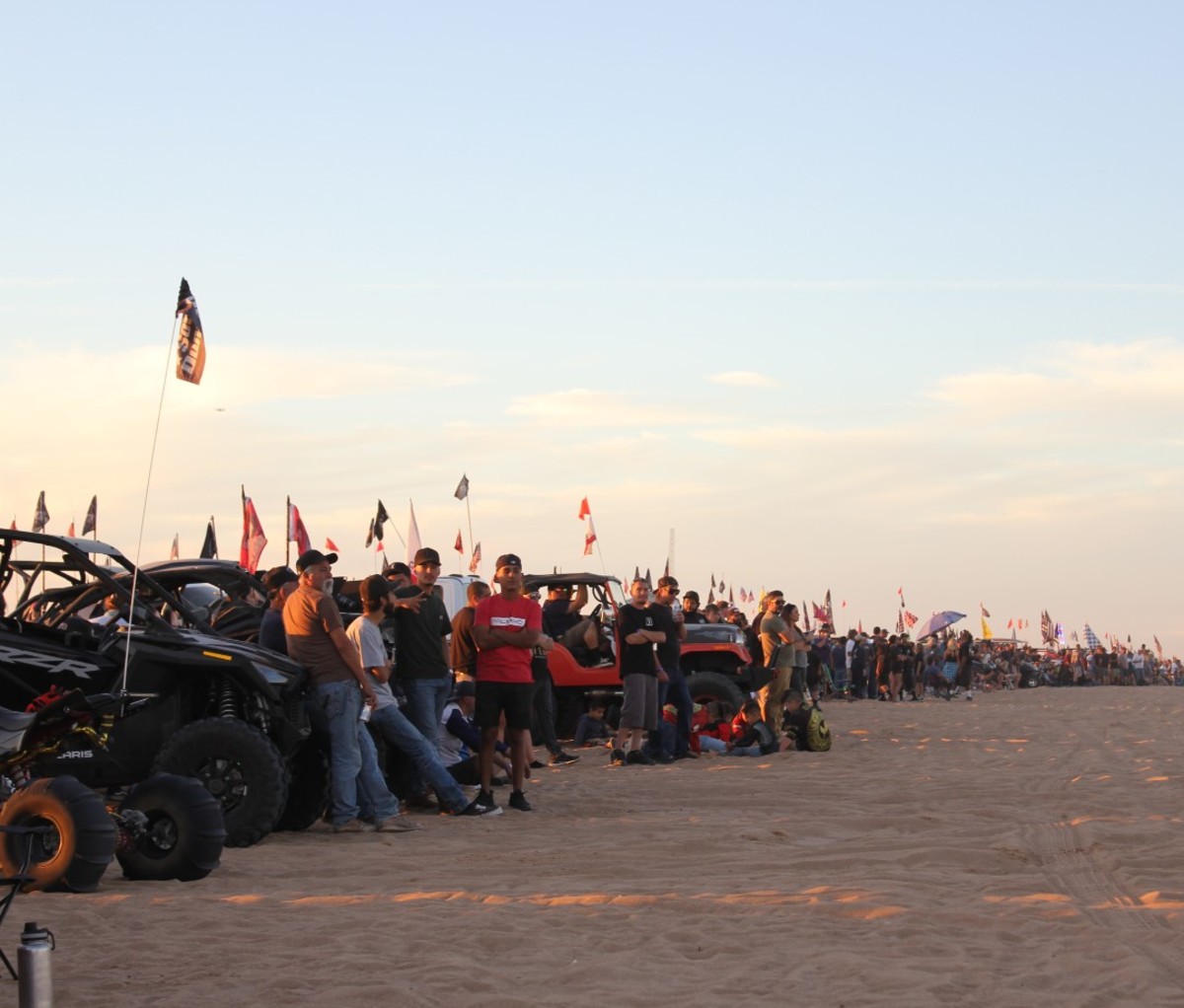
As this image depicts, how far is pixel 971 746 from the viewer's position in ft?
59.1

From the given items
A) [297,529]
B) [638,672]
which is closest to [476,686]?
[638,672]

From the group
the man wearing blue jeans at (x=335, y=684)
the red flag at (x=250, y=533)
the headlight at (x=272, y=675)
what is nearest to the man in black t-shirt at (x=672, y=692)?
the man wearing blue jeans at (x=335, y=684)

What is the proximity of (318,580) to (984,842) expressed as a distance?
4.38 m

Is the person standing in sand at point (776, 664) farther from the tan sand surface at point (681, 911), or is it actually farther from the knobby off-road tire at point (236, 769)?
the knobby off-road tire at point (236, 769)

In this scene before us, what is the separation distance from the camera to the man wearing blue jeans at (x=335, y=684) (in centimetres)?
1054

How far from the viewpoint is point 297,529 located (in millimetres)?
32719

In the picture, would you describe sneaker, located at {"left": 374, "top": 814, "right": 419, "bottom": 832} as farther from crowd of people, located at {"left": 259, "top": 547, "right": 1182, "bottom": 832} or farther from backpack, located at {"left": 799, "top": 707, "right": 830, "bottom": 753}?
backpack, located at {"left": 799, "top": 707, "right": 830, "bottom": 753}

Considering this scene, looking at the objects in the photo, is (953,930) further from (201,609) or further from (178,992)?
(201,609)

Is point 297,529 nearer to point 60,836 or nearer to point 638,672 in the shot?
point 638,672

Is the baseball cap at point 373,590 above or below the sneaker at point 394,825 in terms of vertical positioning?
above

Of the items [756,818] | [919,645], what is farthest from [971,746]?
[919,645]

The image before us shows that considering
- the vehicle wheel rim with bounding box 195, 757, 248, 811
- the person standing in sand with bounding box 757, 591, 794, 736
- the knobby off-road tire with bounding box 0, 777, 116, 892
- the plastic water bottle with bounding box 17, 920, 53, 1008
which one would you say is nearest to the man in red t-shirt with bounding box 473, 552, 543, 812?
the vehicle wheel rim with bounding box 195, 757, 248, 811

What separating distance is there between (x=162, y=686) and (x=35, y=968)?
16.8 ft

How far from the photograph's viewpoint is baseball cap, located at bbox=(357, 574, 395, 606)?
11328 mm
